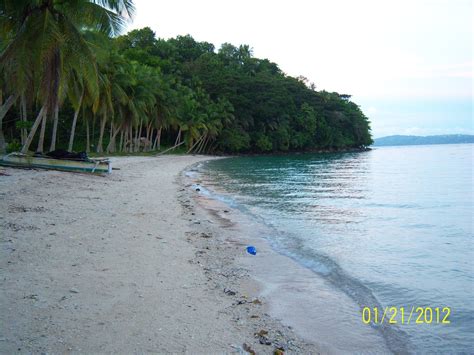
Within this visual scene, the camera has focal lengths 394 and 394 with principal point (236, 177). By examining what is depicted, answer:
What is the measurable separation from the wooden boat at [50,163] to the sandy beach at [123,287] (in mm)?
8201

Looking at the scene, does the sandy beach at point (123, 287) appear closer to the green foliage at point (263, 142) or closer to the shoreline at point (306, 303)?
the shoreline at point (306, 303)

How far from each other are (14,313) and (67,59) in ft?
47.7

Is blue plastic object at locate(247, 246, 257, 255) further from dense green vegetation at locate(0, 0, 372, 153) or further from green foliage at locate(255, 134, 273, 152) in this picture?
green foliage at locate(255, 134, 273, 152)

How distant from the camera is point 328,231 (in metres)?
11.1

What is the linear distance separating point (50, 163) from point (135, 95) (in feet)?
76.8

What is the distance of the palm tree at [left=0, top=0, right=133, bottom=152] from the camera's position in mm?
13750

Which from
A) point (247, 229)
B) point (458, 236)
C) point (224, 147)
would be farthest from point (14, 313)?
point (224, 147)

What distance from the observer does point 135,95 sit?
39.8m

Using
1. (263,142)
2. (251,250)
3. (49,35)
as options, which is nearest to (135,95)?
(49,35)

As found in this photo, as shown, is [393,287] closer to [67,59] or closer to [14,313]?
[14,313]

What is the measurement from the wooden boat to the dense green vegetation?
2.67m
